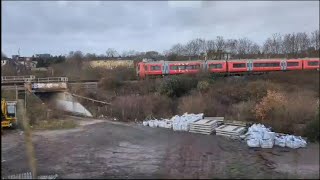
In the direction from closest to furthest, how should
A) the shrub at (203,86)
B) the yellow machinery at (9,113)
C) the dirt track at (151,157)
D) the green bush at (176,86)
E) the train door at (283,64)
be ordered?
the dirt track at (151,157) → the train door at (283,64) → the yellow machinery at (9,113) → the shrub at (203,86) → the green bush at (176,86)

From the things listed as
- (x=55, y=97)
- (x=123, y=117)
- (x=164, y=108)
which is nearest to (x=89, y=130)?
(x=123, y=117)

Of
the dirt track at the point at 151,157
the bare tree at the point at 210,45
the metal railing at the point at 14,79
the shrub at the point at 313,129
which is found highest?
the bare tree at the point at 210,45

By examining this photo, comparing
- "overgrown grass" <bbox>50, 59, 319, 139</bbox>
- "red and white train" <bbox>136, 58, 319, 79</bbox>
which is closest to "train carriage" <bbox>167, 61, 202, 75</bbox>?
"red and white train" <bbox>136, 58, 319, 79</bbox>

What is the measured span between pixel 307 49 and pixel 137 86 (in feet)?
46.1

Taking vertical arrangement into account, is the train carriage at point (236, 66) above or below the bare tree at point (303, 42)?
below

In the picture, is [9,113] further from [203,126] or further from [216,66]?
[216,66]

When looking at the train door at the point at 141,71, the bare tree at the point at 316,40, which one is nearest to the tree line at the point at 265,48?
the bare tree at the point at 316,40

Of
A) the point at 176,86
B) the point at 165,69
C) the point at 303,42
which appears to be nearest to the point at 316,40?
the point at 303,42

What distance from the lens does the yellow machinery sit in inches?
782

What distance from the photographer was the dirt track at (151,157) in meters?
10.7

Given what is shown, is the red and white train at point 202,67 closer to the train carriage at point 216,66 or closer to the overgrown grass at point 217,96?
the train carriage at point 216,66

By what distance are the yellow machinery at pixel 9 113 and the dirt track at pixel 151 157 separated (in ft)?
5.18

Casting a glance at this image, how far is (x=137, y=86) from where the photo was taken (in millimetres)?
27750

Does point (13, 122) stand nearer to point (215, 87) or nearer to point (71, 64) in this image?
point (215, 87)
